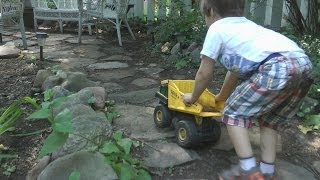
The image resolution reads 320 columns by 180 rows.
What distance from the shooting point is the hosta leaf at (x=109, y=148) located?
7.18 ft

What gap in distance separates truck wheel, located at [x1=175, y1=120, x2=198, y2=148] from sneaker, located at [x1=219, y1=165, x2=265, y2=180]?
27cm

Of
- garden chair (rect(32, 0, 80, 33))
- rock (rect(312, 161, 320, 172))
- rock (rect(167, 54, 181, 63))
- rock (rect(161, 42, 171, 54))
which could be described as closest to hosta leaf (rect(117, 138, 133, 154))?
rock (rect(312, 161, 320, 172))

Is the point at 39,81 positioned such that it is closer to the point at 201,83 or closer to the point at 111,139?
the point at 111,139

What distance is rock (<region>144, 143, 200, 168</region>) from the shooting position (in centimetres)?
238

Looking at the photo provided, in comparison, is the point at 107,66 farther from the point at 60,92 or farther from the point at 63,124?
the point at 63,124

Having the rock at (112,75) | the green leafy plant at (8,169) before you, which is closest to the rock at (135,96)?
the rock at (112,75)

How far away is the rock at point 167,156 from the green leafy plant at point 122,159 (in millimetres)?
118

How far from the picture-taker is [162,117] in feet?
9.05

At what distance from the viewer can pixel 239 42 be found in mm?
2068

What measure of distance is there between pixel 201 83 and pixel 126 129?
0.82 metres

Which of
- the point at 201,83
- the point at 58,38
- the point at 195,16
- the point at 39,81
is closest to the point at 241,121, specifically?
the point at 201,83

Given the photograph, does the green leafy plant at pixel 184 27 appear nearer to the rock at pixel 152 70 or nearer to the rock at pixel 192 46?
the rock at pixel 192 46

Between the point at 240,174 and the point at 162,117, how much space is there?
798mm

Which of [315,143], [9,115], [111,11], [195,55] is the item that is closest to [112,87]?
[195,55]
